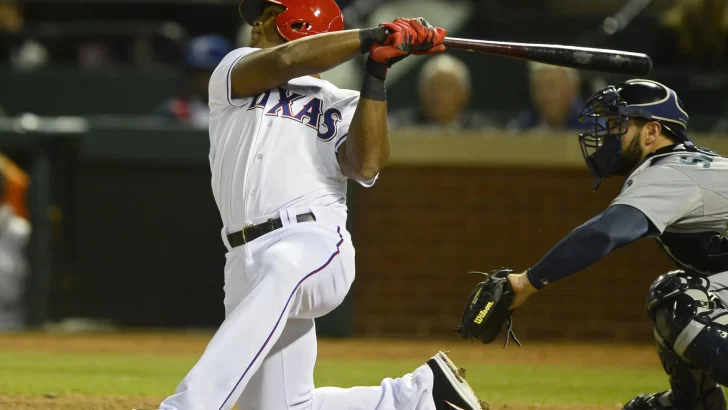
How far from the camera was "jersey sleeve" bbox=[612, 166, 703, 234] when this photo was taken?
3121 millimetres

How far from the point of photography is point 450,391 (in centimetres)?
334

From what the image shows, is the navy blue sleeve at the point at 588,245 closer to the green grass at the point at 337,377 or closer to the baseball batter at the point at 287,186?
the baseball batter at the point at 287,186

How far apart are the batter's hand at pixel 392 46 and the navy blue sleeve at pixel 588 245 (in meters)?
0.76

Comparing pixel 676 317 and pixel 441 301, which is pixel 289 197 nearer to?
pixel 676 317

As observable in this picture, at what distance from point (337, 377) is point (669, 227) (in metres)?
2.51

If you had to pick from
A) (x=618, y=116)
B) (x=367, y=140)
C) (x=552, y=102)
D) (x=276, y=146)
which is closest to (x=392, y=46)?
(x=367, y=140)

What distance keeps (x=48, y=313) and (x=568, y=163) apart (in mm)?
4164

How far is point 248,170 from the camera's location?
119 inches

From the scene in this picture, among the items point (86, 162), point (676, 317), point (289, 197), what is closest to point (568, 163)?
point (86, 162)

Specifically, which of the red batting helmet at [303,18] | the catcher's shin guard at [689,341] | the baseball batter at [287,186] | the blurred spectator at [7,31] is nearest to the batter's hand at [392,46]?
the baseball batter at [287,186]

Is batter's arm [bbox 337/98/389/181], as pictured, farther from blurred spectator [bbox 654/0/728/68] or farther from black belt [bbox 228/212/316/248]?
blurred spectator [bbox 654/0/728/68]

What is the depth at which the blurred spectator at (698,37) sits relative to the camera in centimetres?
894

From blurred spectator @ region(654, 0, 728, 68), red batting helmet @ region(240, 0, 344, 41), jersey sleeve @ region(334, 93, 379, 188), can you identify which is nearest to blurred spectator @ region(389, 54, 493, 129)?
blurred spectator @ region(654, 0, 728, 68)

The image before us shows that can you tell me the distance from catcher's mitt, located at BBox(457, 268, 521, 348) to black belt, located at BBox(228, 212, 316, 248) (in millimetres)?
587
